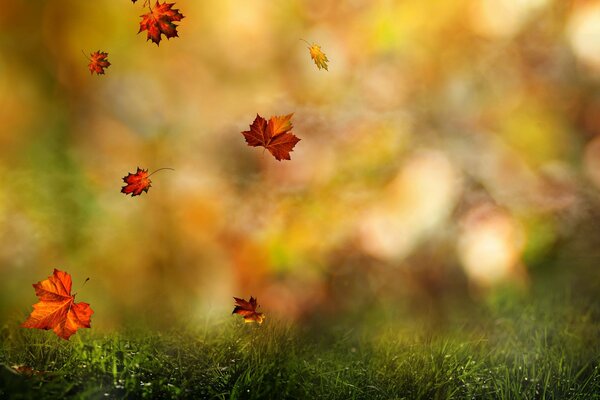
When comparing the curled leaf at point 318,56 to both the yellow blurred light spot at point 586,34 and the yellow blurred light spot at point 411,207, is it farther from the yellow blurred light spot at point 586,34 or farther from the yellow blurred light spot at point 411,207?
the yellow blurred light spot at point 586,34

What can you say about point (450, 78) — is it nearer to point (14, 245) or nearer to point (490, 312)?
point (490, 312)

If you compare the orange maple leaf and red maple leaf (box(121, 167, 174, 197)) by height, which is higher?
red maple leaf (box(121, 167, 174, 197))

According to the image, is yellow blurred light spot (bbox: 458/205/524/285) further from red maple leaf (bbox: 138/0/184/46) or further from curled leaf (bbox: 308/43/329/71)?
red maple leaf (bbox: 138/0/184/46)

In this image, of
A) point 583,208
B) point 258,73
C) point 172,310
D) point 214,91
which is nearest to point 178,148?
point 214,91

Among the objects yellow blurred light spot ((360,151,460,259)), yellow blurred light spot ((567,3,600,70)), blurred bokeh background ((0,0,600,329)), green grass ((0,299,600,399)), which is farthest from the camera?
yellow blurred light spot ((567,3,600,70))

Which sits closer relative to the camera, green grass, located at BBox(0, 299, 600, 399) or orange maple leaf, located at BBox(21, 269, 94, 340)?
green grass, located at BBox(0, 299, 600, 399)

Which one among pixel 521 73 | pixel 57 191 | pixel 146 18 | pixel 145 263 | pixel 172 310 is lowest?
pixel 172 310

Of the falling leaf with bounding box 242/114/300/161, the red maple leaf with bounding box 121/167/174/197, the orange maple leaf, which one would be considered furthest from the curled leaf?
the orange maple leaf
